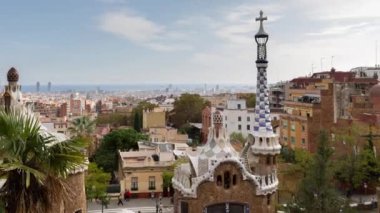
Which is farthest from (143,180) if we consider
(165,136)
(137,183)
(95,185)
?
(165,136)

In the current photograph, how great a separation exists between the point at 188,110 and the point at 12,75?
233 ft

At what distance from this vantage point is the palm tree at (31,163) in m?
9.22

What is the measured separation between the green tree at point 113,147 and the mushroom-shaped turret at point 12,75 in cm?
3336

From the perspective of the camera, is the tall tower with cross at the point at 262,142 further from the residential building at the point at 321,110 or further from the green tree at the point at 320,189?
the residential building at the point at 321,110

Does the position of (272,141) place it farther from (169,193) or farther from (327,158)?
(169,193)

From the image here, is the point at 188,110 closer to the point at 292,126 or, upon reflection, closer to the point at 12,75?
the point at 292,126

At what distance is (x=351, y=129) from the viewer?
3712cm

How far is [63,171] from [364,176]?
27673 mm

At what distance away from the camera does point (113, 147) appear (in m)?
48.8

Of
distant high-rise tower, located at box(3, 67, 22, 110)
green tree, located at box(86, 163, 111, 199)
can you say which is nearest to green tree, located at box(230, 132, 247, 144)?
green tree, located at box(86, 163, 111, 199)

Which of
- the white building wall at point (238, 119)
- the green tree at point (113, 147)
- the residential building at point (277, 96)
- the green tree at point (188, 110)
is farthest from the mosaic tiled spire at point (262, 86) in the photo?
the green tree at point (188, 110)

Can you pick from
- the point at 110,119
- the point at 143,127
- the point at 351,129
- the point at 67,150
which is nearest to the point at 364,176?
the point at 351,129

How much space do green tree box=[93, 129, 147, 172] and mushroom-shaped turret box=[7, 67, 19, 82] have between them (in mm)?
33362

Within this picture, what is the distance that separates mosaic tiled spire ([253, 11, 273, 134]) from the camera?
2323cm
